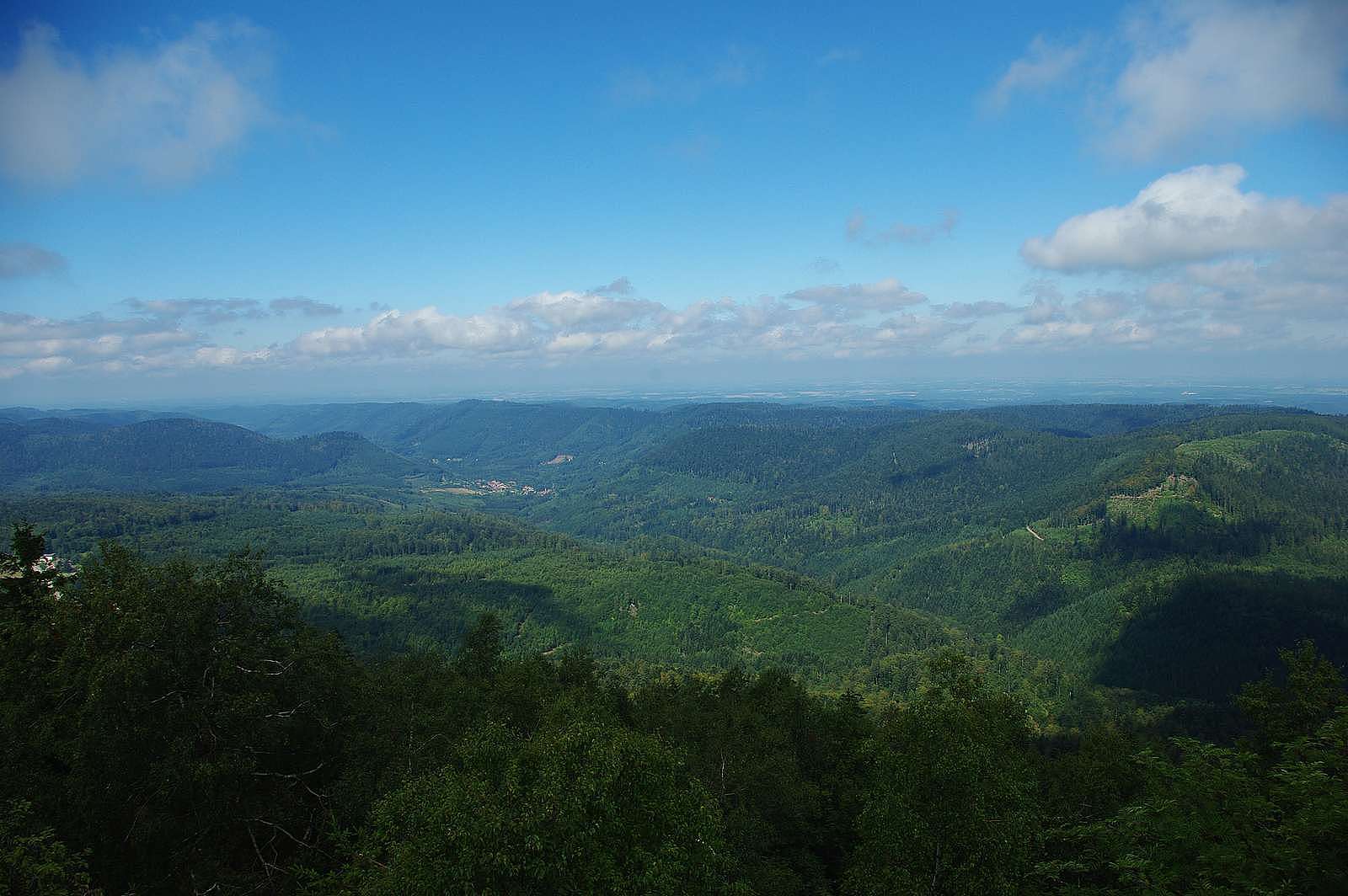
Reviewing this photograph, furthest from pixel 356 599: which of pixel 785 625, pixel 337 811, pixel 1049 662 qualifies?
pixel 1049 662

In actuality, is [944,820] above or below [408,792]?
below

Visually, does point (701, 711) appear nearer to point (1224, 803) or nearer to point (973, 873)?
point (973, 873)

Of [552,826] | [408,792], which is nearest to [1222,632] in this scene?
[552,826]

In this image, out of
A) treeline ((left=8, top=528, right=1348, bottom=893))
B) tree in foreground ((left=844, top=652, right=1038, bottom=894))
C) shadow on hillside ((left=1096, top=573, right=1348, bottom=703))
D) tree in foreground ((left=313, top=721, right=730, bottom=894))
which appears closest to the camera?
tree in foreground ((left=313, top=721, right=730, bottom=894))

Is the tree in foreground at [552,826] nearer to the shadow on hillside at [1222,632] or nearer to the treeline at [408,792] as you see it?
the treeline at [408,792]

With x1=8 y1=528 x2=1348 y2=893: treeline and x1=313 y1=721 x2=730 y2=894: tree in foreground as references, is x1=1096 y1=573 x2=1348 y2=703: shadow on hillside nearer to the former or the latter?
x1=8 y1=528 x2=1348 y2=893: treeline

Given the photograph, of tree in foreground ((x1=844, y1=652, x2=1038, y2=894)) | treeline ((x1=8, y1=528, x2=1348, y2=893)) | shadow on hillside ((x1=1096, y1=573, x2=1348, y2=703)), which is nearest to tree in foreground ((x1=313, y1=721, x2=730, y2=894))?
treeline ((x1=8, y1=528, x2=1348, y2=893))

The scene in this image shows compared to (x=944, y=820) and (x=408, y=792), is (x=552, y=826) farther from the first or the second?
(x=944, y=820)

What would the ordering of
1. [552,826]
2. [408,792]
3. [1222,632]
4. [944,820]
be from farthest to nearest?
[1222,632]
[944,820]
[408,792]
[552,826]
